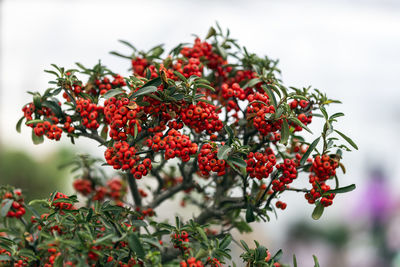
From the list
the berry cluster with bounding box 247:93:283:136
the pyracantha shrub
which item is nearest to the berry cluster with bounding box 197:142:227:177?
the pyracantha shrub

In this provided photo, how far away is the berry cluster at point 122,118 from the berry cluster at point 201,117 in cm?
14

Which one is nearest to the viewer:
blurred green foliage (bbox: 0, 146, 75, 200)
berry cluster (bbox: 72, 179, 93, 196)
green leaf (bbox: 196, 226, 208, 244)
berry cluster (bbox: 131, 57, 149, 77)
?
green leaf (bbox: 196, 226, 208, 244)

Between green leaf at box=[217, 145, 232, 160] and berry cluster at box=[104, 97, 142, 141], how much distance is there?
230 mm

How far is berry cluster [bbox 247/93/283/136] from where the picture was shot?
3.51ft

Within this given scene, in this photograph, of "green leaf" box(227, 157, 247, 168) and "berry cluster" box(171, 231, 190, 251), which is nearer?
"green leaf" box(227, 157, 247, 168)

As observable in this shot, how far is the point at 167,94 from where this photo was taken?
1.02m

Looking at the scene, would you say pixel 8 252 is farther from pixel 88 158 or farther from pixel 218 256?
pixel 218 256

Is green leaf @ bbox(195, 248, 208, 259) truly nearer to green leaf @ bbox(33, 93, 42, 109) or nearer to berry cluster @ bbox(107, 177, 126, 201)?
green leaf @ bbox(33, 93, 42, 109)

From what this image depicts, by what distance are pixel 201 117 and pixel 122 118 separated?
223 mm

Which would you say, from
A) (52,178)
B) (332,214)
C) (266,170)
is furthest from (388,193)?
(266,170)

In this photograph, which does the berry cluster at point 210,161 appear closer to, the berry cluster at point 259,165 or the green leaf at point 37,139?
the berry cluster at point 259,165

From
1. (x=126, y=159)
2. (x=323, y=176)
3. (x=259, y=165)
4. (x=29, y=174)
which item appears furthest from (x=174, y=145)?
(x=29, y=174)

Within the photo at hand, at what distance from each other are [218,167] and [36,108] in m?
0.62

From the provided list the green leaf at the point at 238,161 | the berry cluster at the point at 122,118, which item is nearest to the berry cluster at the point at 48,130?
the berry cluster at the point at 122,118
